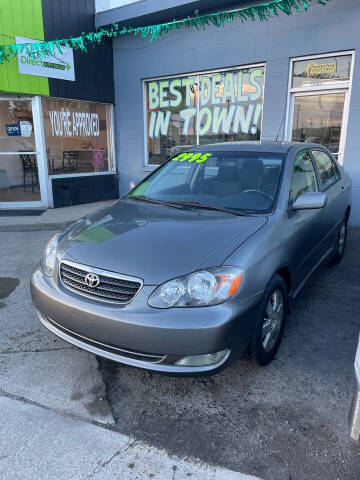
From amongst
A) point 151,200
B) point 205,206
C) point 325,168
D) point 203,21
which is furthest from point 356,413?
point 203,21

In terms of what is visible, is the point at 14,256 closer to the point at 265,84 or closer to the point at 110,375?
the point at 110,375

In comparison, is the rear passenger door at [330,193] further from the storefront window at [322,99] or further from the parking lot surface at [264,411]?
the storefront window at [322,99]

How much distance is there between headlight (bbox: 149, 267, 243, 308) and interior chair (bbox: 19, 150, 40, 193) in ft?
24.2

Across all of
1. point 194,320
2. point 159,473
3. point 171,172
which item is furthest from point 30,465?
point 171,172

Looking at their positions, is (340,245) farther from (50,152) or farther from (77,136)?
(77,136)

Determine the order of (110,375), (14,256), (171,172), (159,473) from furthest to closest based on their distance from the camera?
1. (14,256)
2. (171,172)
3. (110,375)
4. (159,473)

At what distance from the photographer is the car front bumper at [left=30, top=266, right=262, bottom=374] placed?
2.11m

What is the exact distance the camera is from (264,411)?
2.39 meters

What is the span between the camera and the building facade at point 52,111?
7660 millimetres

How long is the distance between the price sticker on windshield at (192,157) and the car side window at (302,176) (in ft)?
2.85

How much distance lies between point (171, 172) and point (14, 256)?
10.6 ft

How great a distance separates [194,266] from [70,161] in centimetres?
761

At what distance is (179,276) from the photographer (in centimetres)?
221

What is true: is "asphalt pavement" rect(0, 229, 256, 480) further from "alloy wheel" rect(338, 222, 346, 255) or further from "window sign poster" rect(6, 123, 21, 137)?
"window sign poster" rect(6, 123, 21, 137)
